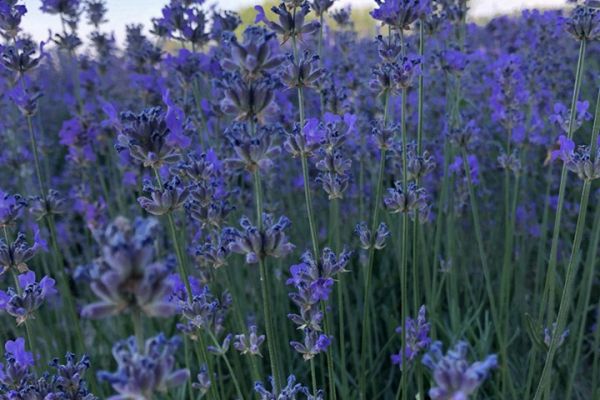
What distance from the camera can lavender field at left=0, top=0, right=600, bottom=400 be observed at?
151cm

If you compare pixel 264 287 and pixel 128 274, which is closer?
pixel 128 274

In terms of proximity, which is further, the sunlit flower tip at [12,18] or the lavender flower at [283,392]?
the sunlit flower tip at [12,18]

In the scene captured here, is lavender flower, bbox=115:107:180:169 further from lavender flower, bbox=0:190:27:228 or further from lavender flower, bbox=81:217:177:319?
lavender flower, bbox=81:217:177:319

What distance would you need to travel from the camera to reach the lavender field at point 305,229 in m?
1.51

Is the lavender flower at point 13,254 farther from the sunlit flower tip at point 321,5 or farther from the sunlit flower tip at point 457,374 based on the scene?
the sunlit flower tip at point 457,374

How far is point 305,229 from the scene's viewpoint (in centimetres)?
414

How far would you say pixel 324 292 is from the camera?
182cm

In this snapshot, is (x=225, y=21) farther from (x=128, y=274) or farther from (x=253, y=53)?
(x=128, y=274)

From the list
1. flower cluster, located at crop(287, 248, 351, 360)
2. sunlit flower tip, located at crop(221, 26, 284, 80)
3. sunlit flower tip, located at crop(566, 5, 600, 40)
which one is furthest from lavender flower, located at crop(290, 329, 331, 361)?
sunlit flower tip, located at crop(566, 5, 600, 40)

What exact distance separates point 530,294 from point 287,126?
5.43 feet

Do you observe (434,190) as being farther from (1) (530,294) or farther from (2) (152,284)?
(2) (152,284)

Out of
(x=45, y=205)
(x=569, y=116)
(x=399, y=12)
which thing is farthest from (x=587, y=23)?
(x=45, y=205)

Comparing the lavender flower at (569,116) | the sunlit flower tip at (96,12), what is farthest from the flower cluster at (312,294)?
the sunlit flower tip at (96,12)

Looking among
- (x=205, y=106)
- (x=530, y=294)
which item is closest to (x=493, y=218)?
(x=530, y=294)
